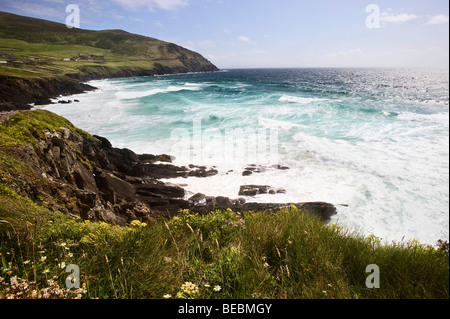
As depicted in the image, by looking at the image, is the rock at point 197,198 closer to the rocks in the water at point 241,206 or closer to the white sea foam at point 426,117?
the rocks in the water at point 241,206

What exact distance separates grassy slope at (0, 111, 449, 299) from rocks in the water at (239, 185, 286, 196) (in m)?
8.37

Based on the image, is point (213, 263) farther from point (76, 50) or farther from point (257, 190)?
point (76, 50)

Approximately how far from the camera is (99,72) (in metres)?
79.2

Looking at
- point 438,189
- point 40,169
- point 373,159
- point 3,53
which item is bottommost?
point 438,189

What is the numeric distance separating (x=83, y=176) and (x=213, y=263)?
6.96 metres

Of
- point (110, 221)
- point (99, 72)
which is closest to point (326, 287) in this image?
point (110, 221)

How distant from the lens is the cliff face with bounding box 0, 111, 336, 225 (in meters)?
4.86

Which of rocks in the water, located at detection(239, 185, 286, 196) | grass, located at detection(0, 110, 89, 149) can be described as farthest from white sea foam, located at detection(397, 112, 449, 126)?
grass, located at detection(0, 110, 89, 149)

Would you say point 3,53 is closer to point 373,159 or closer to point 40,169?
point 40,169

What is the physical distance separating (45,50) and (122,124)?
356 inches

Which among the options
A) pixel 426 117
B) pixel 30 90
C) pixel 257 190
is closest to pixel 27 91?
pixel 30 90

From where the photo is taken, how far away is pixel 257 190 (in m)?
12.0

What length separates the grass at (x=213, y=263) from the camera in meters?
2.17
